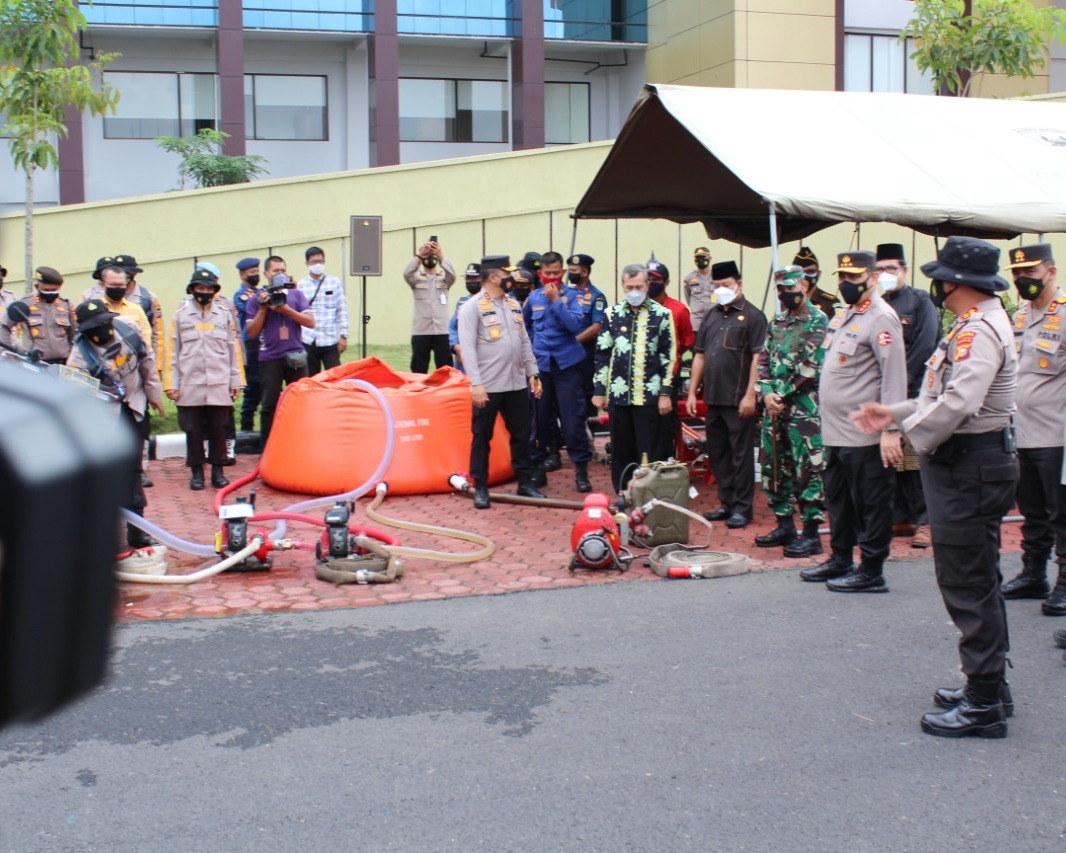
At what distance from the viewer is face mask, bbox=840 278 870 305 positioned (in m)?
7.20

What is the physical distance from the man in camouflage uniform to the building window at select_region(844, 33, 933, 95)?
22.0m

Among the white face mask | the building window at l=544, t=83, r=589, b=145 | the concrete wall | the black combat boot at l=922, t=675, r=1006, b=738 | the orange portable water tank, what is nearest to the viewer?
the black combat boot at l=922, t=675, r=1006, b=738

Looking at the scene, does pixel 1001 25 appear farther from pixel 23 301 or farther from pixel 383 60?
pixel 23 301

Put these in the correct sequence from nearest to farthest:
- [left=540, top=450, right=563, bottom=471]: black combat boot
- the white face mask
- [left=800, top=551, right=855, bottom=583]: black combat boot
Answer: [left=800, top=551, right=855, bottom=583]: black combat boot → the white face mask → [left=540, top=450, right=563, bottom=471]: black combat boot

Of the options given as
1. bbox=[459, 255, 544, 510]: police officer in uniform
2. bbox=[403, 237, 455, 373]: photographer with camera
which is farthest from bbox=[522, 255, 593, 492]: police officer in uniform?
bbox=[403, 237, 455, 373]: photographer with camera

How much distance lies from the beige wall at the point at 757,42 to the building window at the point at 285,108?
28.6ft

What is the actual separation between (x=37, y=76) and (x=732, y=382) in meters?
8.60

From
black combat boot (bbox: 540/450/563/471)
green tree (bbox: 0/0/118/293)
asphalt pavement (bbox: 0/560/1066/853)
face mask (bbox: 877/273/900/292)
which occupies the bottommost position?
asphalt pavement (bbox: 0/560/1066/853)

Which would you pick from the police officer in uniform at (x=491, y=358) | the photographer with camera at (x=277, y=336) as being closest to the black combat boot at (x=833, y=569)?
the police officer in uniform at (x=491, y=358)

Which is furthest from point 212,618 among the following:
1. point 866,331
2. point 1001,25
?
point 1001,25

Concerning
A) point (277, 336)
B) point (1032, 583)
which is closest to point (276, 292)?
point (277, 336)

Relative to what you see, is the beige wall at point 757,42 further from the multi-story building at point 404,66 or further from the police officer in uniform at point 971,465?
the police officer in uniform at point 971,465

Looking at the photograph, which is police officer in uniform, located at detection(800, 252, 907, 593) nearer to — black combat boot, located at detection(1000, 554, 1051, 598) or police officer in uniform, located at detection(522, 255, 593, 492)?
black combat boot, located at detection(1000, 554, 1051, 598)

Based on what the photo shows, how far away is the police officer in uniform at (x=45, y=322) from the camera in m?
10.3
